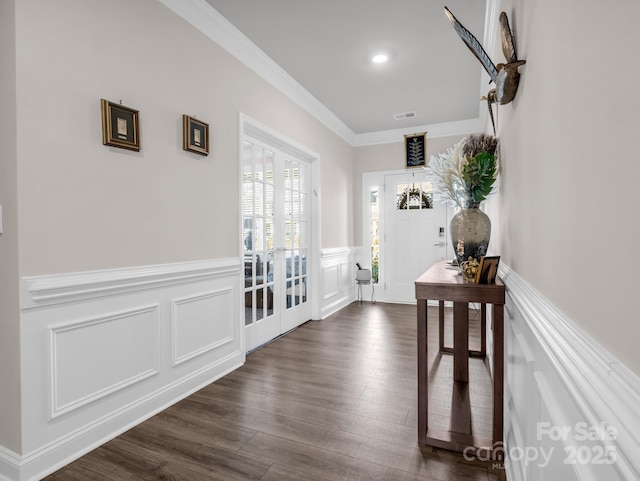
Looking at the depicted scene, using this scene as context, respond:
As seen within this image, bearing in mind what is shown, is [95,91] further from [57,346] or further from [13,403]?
[13,403]

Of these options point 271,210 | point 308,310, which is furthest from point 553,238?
point 308,310

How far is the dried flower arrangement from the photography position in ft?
5.78

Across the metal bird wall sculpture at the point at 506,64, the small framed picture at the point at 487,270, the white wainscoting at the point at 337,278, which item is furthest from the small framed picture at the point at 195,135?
the white wainscoting at the point at 337,278

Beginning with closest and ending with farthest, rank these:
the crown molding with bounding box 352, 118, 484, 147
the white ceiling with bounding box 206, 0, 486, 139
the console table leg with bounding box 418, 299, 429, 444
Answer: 1. the console table leg with bounding box 418, 299, 429, 444
2. the white ceiling with bounding box 206, 0, 486, 139
3. the crown molding with bounding box 352, 118, 484, 147

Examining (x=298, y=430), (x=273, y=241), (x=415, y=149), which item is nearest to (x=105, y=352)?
(x=298, y=430)

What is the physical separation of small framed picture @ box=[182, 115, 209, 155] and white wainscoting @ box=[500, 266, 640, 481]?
210cm

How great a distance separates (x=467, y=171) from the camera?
177 centimetres

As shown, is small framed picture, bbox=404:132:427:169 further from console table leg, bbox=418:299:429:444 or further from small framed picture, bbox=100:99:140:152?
small framed picture, bbox=100:99:140:152

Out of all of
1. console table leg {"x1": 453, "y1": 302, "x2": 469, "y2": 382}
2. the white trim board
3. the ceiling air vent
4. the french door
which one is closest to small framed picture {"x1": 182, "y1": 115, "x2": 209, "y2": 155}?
the french door

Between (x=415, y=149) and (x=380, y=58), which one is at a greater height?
(x=380, y=58)

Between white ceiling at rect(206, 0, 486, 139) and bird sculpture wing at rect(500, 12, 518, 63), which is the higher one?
white ceiling at rect(206, 0, 486, 139)

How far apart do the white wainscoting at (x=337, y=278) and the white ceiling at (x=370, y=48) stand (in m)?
1.94

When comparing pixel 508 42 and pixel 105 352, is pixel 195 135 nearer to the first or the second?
pixel 105 352

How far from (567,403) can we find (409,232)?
4764 millimetres
